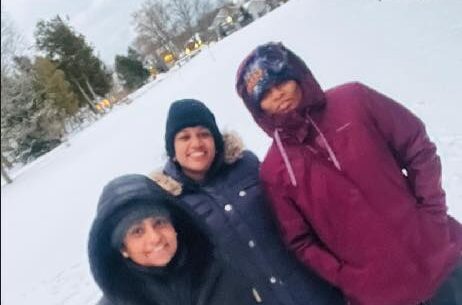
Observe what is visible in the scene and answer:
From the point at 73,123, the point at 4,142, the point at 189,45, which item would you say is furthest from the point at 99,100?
the point at 4,142

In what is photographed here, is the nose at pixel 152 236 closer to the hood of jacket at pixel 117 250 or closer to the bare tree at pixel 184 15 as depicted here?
the hood of jacket at pixel 117 250

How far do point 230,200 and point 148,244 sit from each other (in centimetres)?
48

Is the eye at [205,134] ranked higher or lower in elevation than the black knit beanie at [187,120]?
lower

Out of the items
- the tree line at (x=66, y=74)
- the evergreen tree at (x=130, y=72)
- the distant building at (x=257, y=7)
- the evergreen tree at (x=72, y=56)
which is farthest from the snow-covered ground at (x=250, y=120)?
the evergreen tree at (x=130, y=72)

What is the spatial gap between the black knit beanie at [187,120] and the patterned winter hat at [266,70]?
0.61 feet

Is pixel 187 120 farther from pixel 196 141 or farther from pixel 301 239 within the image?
pixel 301 239

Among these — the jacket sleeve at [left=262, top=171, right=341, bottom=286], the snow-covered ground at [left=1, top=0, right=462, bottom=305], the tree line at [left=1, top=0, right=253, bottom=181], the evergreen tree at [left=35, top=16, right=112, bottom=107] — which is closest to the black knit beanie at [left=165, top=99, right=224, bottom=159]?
the jacket sleeve at [left=262, top=171, right=341, bottom=286]

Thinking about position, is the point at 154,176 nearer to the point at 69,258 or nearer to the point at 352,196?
the point at 352,196

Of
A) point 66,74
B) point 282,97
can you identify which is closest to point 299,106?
point 282,97

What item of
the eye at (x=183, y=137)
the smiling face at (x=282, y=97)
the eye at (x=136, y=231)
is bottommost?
the eye at (x=136, y=231)

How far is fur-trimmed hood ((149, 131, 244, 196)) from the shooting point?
223cm

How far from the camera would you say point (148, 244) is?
1971 mm

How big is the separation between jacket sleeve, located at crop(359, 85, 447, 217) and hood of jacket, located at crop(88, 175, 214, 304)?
851 mm

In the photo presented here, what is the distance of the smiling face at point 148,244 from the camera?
1.98 m
